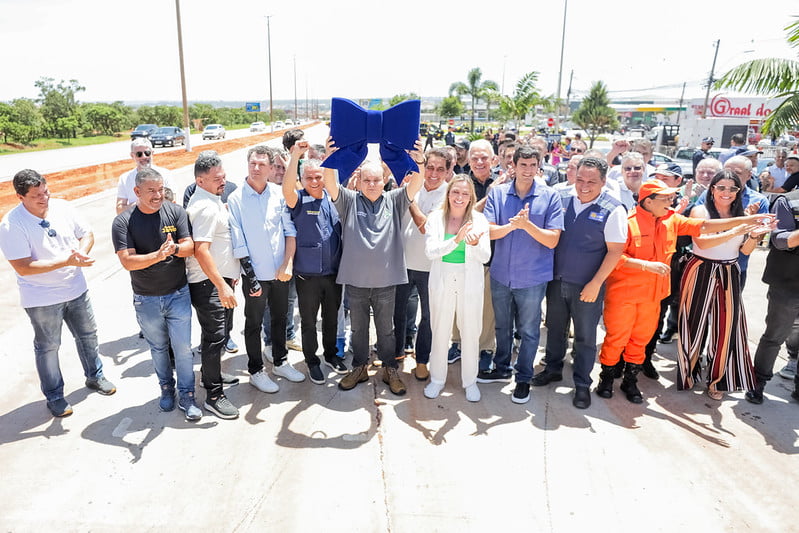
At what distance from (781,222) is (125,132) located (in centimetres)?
5297

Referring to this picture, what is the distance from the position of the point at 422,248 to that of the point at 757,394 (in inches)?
118

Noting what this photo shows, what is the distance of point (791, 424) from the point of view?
3.86 meters

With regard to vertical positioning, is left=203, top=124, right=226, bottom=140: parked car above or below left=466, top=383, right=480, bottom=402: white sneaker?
above

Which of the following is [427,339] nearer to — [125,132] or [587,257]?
[587,257]

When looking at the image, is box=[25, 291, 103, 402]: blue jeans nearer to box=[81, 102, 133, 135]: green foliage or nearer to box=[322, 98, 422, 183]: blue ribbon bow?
box=[322, 98, 422, 183]: blue ribbon bow

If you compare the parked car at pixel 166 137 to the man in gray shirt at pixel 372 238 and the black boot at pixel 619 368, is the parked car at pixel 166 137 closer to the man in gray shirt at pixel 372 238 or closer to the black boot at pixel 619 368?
the man in gray shirt at pixel 372 238

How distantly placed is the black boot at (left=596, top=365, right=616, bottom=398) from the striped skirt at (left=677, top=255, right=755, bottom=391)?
→ 63 cm

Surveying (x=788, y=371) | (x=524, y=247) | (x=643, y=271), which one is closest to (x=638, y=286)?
(x=643, y=271)

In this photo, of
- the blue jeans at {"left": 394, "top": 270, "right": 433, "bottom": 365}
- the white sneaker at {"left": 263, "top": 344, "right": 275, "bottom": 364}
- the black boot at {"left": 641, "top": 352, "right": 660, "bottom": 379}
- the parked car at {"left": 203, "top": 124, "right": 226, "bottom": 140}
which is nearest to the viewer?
the blue jeans at {"left": 394, "top": 270, "right": 433, "bottom": 365}

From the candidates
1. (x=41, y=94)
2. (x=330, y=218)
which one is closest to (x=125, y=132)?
(x=41, y=94)

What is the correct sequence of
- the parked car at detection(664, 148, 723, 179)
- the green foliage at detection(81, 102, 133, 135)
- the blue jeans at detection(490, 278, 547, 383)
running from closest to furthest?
the blue jeans at detection(490, 278, 547, 383), the parked car at detection(664, 148, 723, 179), the green foliage at detection(81, 102, 133, 135)

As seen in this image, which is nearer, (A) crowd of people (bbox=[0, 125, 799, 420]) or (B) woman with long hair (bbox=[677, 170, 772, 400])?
(A) crowd of people (bbox=[0, 125, 799, 420])

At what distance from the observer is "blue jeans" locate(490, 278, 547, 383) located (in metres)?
4.02

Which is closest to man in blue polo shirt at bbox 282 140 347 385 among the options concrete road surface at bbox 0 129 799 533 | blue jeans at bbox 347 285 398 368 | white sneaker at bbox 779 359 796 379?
blue jeans at bbox 347 285 398 368
